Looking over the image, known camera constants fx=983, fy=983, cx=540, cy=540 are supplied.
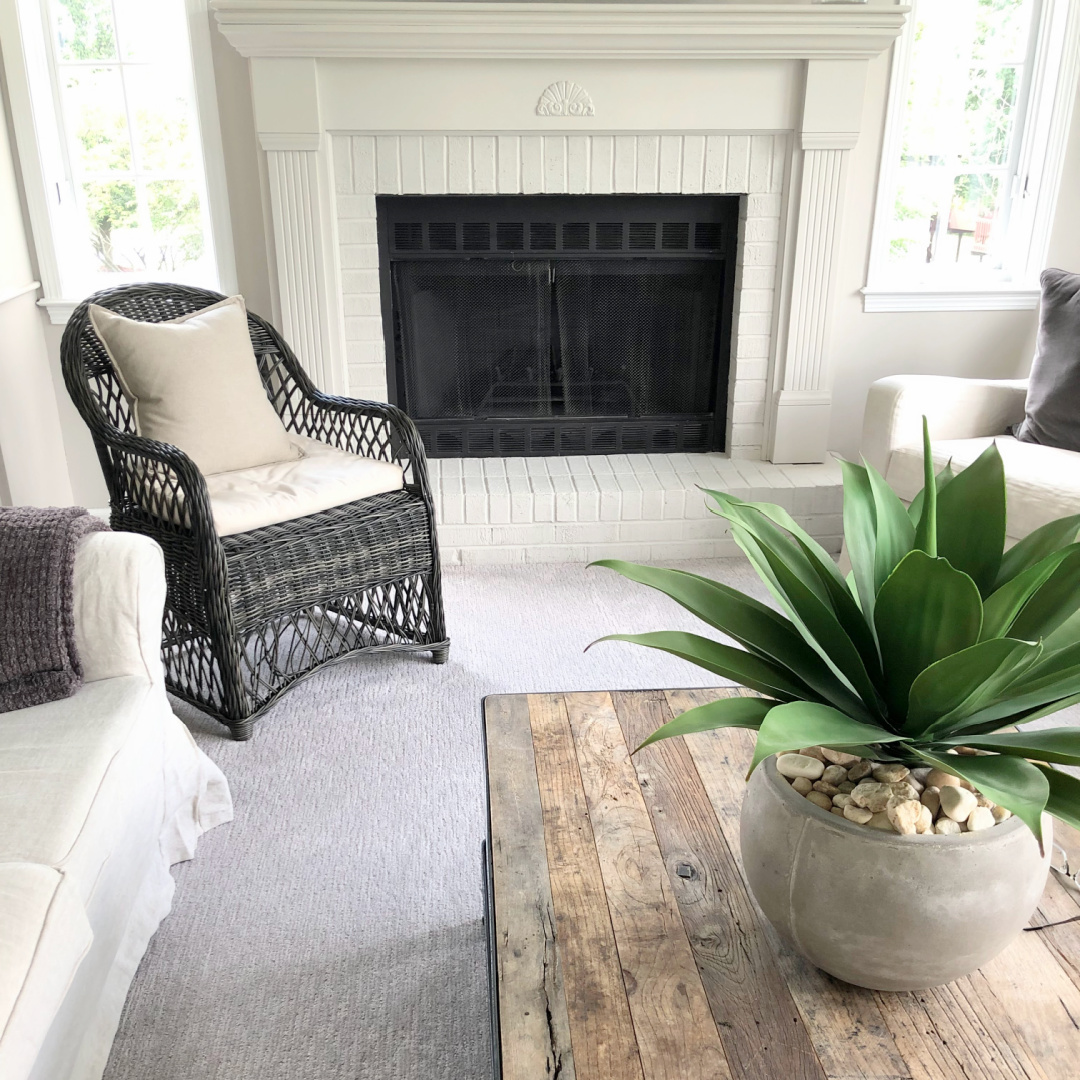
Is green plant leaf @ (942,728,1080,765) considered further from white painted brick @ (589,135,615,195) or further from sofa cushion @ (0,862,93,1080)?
white painted brick @ (589,135,615,195)

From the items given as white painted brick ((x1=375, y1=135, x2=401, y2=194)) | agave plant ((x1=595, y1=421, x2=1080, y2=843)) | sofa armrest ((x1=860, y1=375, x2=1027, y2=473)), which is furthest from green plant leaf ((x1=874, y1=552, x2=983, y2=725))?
white painted brick ((x1=375, y1=135, x2=401, y2=194))

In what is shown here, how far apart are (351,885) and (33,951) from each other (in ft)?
2.27

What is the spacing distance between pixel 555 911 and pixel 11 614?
93cm

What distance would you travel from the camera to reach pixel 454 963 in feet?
4.88

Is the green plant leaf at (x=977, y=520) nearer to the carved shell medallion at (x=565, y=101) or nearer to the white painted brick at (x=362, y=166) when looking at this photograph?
the carved shell medallion at (x=565, y=101)

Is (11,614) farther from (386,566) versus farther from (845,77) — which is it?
(845,77)

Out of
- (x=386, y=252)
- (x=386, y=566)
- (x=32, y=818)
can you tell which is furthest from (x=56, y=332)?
(x=32, y=818)

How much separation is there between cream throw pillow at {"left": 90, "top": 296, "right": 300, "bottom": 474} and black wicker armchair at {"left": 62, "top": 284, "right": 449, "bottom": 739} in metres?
0.08

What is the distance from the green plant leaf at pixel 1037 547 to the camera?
93cm

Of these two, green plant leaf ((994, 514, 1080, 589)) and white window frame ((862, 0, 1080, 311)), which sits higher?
white window frame ((862, 0, 1080, 311))

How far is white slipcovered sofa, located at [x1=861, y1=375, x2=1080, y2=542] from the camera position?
2357 millimetres

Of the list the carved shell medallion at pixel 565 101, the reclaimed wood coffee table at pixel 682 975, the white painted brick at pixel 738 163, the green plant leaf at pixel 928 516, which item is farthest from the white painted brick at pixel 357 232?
the green plant leaf at pixel 928 516

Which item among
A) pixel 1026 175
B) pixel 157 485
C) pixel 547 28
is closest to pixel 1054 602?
pixel 157 485

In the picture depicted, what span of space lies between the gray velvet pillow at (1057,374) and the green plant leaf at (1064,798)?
6.67ft
